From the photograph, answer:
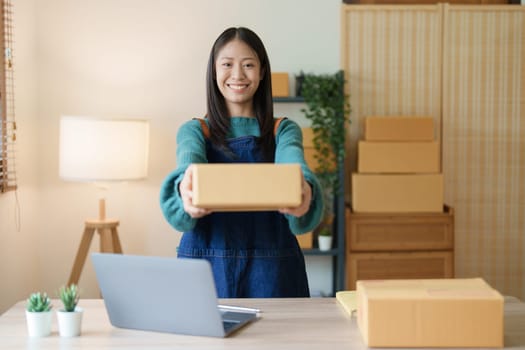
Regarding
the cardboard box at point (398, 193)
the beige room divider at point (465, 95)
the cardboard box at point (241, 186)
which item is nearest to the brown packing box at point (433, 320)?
the cardboard box at point (241, 186)

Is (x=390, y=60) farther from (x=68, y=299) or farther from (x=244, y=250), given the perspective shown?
(x=68, y=299)

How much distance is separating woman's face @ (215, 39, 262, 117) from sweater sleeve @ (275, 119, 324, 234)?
0.15 m

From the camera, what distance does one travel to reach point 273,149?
208cm

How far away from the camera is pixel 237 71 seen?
199 centimetres

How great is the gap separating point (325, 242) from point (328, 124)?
689mm

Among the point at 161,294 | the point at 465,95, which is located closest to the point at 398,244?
the point at 465,95

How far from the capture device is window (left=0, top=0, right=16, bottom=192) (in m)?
3.66

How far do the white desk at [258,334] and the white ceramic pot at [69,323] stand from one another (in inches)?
0.7

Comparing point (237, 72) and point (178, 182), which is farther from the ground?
point (237, 72)

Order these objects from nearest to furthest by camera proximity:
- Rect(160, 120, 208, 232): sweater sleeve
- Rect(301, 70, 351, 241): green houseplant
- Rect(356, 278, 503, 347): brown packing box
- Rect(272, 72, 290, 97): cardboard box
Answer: Rect(356, 278, 503, 347): brown packing box
Rect(160, 120, 208, 232): sweater sleeve
Rect(301, 70, 351, 241): green houseplant
Rect(272, 72, 290, 97): cardboard box

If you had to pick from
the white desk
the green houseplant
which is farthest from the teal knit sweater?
the green houseplant

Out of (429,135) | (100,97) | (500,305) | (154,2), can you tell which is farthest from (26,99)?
(500,305)

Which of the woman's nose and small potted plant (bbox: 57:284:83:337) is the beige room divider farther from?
small potted plant (bbox: 57:284:83:337)

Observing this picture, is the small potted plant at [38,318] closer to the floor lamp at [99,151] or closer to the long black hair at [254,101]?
the long black hair at [254,101]
